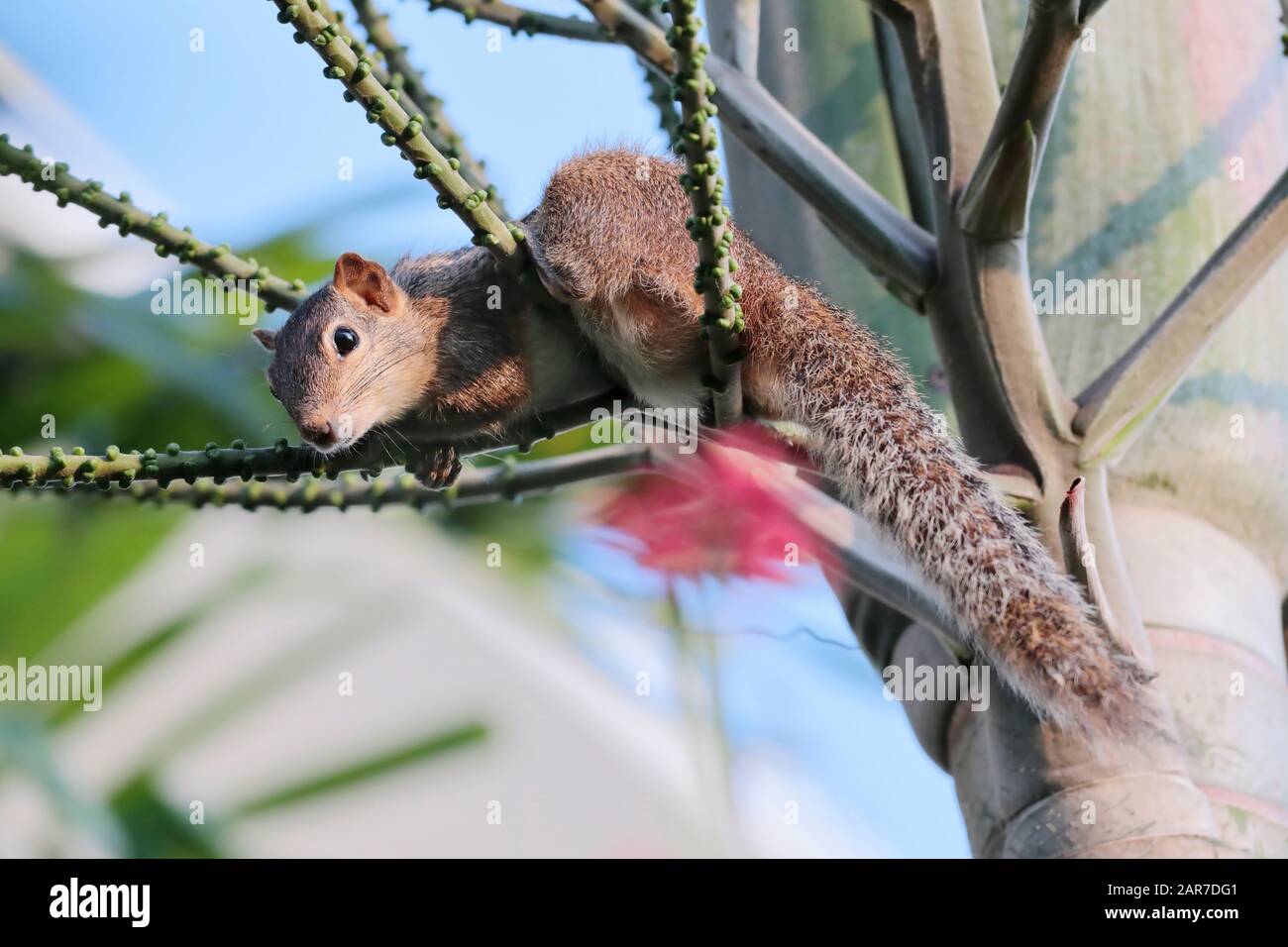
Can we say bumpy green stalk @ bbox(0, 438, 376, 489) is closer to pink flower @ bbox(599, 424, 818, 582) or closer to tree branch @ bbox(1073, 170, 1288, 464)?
pink flower @ bbox(599, 424, 818, 582)

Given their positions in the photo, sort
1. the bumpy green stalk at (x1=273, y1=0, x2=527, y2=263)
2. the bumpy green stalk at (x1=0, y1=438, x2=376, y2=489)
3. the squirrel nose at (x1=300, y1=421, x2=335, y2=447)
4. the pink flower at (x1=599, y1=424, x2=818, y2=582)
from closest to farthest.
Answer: the bumpy green stalk at (x1=273, y1=0, x2=527, y2=263), the bumpy green stalk at (x1=0, y1=438, x2=376, y2=489), the pink flower at (x1=599, y1=424, x2=818, y2=582), the squirrel nose at (x1=300, y1=421, x2=335, y2=447)

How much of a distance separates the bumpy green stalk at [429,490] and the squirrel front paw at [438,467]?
7.4 inches

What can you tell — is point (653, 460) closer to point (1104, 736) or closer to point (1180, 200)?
point (1104, 736)

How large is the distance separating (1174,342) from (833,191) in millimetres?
849

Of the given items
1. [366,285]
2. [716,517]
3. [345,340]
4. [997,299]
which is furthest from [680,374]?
[366,285]

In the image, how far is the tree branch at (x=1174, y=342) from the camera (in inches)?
116

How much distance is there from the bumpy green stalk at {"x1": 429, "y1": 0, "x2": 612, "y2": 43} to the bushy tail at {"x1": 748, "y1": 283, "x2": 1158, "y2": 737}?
95 cm

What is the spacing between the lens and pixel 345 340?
13.2 ft

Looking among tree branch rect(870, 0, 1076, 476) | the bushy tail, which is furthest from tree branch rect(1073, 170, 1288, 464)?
the bushy tail

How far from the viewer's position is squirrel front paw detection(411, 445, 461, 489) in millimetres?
3436

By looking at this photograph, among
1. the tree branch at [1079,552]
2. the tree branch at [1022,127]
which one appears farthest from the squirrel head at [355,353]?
the tree branch at [1079,552]

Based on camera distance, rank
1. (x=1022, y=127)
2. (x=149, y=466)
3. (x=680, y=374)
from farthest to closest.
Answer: (x=680, y=374) < (x=1022, y=127) < (x=149, y=466)

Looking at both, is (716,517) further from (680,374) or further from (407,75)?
(407,75)

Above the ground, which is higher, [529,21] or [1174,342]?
[529,21]
